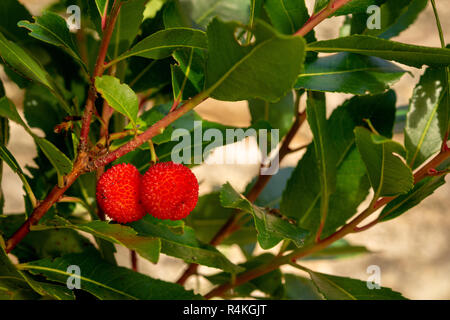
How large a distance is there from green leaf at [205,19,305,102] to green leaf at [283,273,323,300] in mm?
448

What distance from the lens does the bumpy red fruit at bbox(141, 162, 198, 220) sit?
1.33 ft

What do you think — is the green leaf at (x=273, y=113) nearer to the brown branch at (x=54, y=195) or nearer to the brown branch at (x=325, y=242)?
the brown branch at (x=325, y=242)

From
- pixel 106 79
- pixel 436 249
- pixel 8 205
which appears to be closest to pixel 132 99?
pixel 106 79

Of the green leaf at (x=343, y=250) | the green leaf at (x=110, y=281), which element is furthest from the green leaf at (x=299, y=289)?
the green leaf at (x=110, y=281)

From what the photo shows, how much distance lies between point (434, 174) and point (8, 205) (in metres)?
1.12

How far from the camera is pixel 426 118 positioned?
51 centimetres

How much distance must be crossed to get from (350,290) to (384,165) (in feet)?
0.52

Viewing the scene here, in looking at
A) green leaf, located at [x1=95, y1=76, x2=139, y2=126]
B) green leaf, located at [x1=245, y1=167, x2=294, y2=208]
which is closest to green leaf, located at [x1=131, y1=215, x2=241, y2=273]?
green leaf, located at [x1=95, y1=76, x2=139, y2=126]

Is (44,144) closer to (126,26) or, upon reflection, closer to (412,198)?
(126,26)

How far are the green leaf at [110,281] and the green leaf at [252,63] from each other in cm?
21

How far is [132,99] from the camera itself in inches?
15.1

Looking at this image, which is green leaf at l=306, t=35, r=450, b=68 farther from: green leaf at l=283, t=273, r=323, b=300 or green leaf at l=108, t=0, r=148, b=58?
green leaf at l=283, t=273, r=323, b=300

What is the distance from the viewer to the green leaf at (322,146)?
19.0 inches
